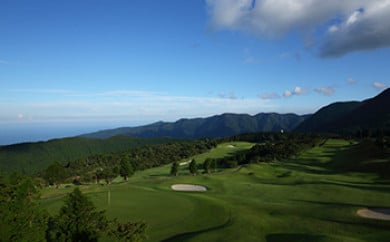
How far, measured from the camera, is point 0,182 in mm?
28734

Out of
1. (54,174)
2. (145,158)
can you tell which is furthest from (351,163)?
(145,158)

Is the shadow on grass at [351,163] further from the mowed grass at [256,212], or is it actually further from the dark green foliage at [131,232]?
the dark green foliage at [131,232]

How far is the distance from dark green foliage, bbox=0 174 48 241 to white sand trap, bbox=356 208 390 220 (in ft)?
105

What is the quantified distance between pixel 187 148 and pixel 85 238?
509 feet

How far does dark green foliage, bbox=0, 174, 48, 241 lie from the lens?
23420mm

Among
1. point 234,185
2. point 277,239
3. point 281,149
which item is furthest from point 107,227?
point 281,149

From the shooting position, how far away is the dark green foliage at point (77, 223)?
26.9 meters

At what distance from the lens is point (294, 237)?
27281 mm

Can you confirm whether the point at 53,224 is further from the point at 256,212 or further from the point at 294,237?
the point at 294,237

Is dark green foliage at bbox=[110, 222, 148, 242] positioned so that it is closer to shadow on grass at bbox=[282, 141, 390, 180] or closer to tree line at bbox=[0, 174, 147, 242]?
tree line at bbox=[0, 174, 147, 242]

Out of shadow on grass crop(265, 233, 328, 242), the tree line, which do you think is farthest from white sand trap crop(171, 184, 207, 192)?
shadow on grass crop(265, 233, 328, 242)

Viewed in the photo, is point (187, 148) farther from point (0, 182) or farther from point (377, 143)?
point (0, 182)

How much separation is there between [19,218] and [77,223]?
4.67 metres

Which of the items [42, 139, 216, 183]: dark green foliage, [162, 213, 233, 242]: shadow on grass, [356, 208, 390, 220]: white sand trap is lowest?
[42, 139, 216, 183]: dark green foliage
